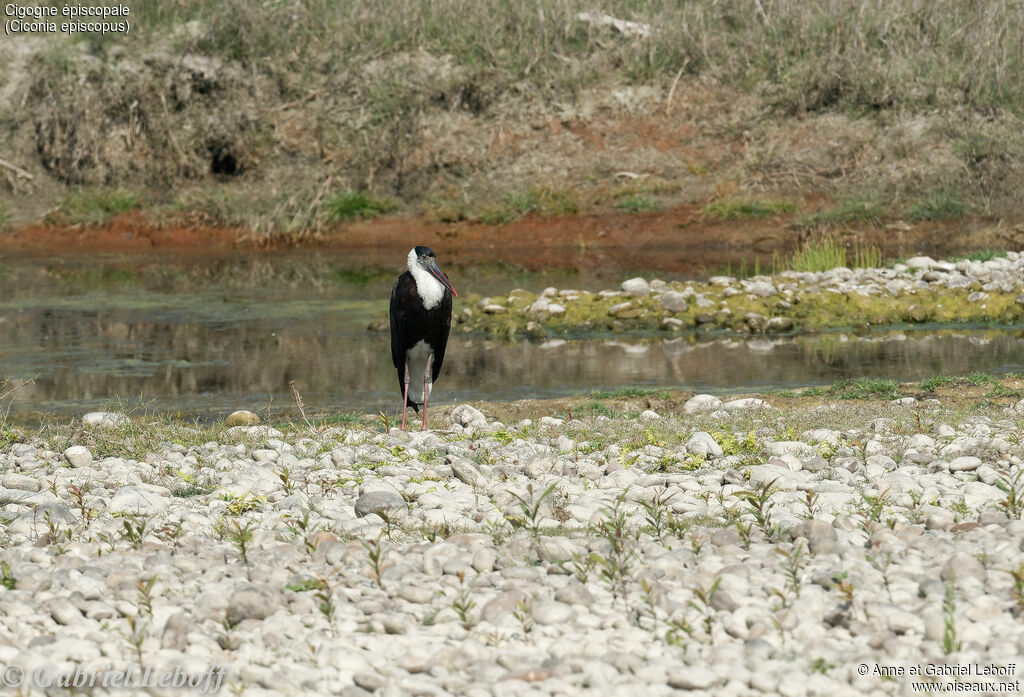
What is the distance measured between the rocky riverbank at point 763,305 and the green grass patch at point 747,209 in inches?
253

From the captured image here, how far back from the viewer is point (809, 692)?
3668 millimetres

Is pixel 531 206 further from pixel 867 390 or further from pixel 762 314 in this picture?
pixel 867 390

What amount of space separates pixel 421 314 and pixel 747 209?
44.5ft

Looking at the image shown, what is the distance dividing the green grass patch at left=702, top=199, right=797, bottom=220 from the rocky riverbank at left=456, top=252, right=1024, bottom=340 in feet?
21.1

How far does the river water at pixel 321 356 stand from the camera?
10688mm

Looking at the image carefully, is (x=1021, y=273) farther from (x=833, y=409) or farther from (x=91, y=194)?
(x=91, y=194)

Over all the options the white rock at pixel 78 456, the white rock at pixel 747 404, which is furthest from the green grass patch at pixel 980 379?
the white rock at pixel 78 456

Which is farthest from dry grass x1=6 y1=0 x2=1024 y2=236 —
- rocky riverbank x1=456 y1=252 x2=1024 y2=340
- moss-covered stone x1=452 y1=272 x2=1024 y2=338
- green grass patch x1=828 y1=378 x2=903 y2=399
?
green grass patch x1=828 y1=378 x2=903 y2=399

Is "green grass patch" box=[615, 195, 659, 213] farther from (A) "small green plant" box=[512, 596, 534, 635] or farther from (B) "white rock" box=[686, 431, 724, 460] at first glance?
(A) "small green plant" box=[512, 596, 534, 635]

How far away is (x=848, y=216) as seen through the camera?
20.6 m

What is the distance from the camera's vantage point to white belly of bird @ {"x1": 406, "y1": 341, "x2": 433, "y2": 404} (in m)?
8.93

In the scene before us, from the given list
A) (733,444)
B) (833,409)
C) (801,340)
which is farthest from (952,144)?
(733,444)

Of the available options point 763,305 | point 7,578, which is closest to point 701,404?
point 763,305

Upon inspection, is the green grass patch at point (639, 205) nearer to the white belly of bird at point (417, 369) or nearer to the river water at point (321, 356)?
the river water at point (321, 356)
